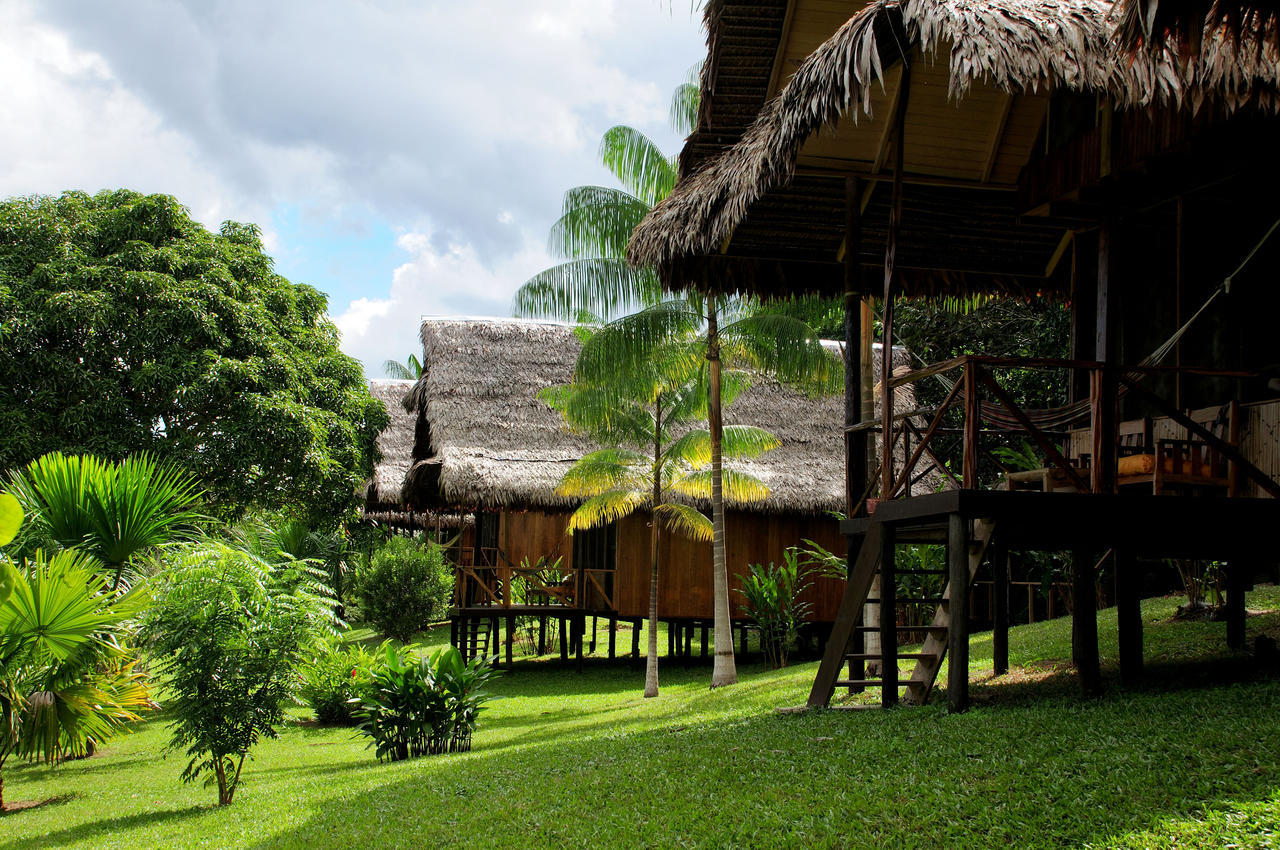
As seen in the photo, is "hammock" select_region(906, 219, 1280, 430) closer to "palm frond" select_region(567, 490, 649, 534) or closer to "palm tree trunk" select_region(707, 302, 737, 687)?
"palm tree trunk" select_region(707, 302, 737, 687)

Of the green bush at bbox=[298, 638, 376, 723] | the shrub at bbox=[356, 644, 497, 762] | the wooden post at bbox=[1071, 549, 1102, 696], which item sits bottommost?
the green bush at bbox=[298, 638, 376, 723]

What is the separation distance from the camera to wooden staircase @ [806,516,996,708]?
6.40 m

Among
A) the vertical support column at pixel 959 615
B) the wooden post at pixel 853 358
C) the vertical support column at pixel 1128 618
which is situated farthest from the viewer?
the wooden post at pixel 853 358

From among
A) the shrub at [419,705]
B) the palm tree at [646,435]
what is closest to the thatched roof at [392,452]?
the palm tree at [646,435]

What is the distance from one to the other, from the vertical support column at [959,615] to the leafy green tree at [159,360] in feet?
39.0

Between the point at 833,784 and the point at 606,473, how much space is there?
9003 millimetres

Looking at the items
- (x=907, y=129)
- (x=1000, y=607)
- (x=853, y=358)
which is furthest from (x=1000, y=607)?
(x=907, y=129)

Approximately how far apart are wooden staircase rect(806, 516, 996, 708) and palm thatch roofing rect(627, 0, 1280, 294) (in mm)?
2614

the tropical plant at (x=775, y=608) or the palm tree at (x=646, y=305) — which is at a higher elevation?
the palm tree at (x=646, y=305)

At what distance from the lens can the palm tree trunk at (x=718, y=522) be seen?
13.4 metres

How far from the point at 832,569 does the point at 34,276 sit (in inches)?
483

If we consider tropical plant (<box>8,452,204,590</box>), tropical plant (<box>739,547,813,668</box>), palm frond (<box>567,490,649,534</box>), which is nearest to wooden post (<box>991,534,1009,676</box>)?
tropical plant (<box>8,452,204,590</box>)

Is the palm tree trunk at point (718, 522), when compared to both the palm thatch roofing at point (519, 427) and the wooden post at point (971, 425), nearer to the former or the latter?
the palm thatch roofing at point (519, 427)

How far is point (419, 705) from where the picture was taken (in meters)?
8.76
